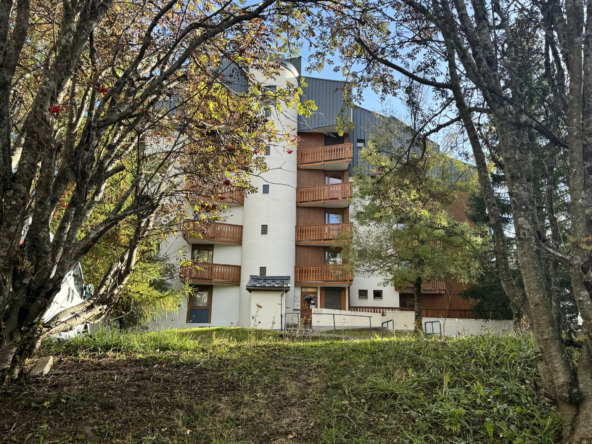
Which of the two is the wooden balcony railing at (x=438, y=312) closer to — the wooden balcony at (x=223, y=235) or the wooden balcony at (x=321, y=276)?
the wooden balcony at (x=321, y=276)

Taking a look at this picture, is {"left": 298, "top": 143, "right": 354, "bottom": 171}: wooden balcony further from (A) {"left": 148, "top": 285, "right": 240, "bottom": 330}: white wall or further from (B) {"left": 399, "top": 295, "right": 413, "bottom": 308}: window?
(B) {"left": 399, "top": 295, "right": 413, "bottom": 308}: window

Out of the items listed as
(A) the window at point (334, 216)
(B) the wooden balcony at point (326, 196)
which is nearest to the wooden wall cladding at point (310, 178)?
(B) the wooden balcony at point (326, 196)

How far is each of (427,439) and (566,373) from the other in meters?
1.46

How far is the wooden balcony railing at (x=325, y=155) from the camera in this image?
77.8 ft

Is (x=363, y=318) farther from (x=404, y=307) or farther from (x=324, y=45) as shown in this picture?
(x=324, y=45)

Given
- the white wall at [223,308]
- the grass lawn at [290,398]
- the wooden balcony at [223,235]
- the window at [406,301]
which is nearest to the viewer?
the grass lawn at [290,398]

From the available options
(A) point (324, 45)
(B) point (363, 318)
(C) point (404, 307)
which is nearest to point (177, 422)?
(A) point (324, 45)

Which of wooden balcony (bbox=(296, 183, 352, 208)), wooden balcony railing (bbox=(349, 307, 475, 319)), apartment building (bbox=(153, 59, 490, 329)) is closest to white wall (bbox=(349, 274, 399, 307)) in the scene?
apartment building (bbox=(153, 59, 490, 329))

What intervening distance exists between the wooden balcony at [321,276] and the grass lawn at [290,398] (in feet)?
47.8

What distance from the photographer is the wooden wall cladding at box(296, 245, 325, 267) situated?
76.7ft

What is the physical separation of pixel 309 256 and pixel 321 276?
1599mm

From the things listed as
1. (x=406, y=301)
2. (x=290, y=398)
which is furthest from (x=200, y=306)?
(x=290, y=398)

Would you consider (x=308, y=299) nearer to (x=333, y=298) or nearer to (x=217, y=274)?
(x=333, y=298)

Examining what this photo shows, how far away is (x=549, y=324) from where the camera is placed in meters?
3.95
